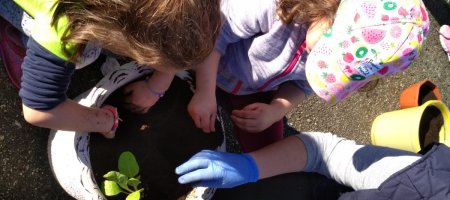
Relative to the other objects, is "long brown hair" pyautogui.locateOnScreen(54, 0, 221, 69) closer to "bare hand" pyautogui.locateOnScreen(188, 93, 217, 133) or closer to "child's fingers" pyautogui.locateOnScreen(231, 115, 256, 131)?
"bare hand" pyautogui.locateOnScreen(188, 93, 217, 133)

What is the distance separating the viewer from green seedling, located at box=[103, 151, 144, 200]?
93 cm

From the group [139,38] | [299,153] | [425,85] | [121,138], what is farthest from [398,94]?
[139,38]

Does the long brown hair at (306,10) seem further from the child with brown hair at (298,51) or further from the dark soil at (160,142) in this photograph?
the dark soil at (160,142)

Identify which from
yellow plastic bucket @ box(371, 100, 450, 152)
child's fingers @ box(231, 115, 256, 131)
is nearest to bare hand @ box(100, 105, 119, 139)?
child's fingers @ box(231, 115, 256, 131)

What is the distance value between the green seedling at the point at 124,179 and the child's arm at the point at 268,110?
335 millimetres

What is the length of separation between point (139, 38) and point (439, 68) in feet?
6.30

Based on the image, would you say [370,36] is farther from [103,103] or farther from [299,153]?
[103,103]

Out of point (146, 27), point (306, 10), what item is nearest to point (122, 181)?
point (146, 27)

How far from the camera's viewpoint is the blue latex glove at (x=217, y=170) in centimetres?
99

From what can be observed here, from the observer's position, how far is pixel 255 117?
1181 mm

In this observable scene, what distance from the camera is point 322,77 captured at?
0.88 meters

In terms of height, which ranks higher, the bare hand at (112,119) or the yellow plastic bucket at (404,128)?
the bare hand at (112,119)

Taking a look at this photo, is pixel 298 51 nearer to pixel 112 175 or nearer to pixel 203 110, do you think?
pixel 203 110

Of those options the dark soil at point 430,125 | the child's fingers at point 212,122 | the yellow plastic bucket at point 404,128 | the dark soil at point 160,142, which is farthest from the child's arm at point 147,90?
the dark soil at point 430,125
